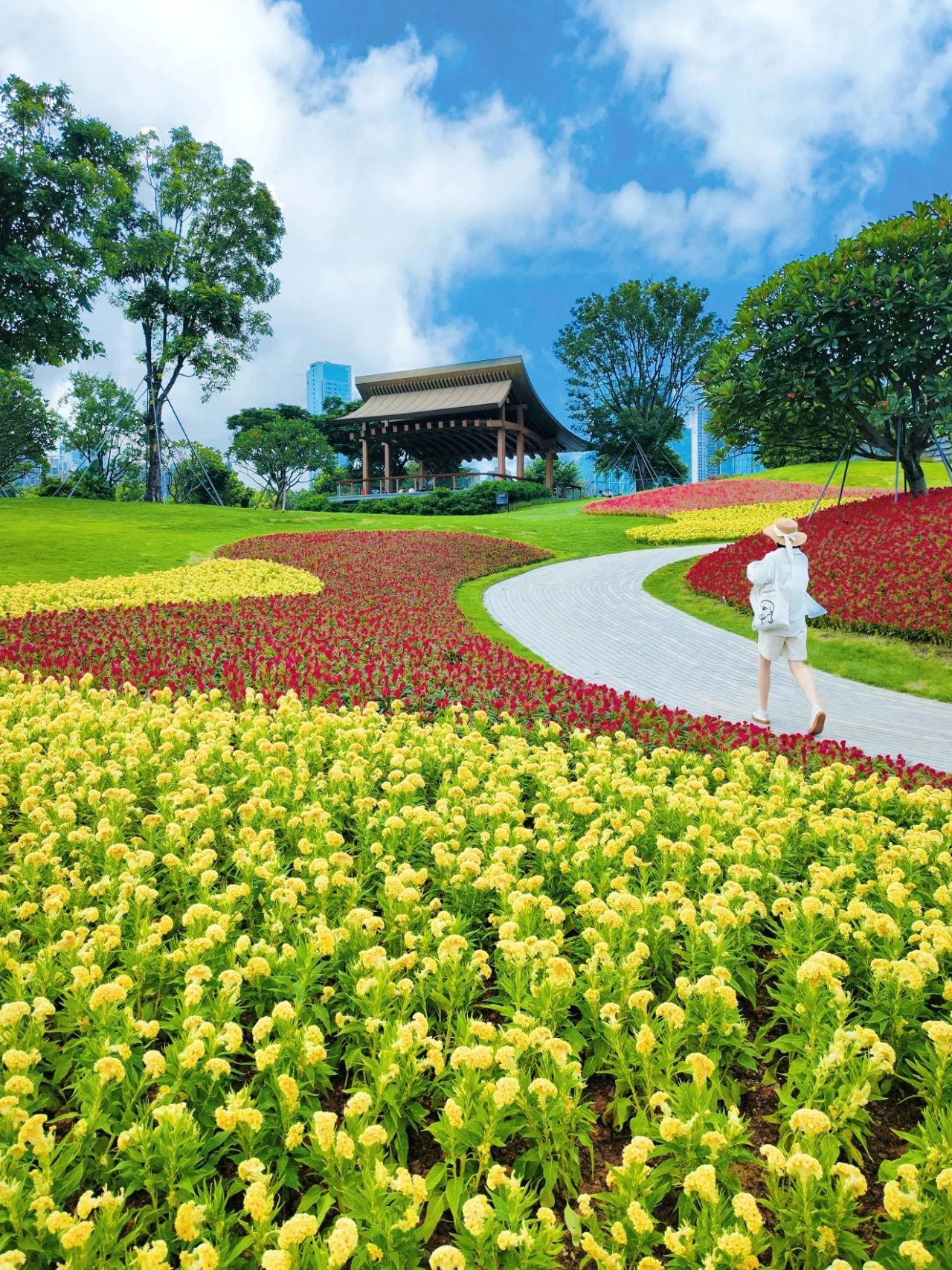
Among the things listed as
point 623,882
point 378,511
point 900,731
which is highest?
point 378,511

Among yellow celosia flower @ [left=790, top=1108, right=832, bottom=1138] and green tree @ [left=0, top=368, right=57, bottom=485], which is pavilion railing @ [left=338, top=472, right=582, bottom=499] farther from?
yellow celosia flower @ [left=790, top=1108, right=832, bottom=1138]

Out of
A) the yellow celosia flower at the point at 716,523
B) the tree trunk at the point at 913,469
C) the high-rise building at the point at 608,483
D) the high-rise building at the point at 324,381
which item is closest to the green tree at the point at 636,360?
the high-rise building at the point at 608,483

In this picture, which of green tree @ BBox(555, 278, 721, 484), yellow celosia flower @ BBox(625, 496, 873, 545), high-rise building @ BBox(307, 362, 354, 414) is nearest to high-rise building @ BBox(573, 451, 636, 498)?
green tree @ BBox(555, 278, 721, 484)

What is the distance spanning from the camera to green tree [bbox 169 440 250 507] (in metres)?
40.8

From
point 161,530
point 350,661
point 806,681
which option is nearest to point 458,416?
point 161,530

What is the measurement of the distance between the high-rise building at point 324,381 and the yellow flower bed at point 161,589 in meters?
131

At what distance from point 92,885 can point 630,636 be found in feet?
29.6

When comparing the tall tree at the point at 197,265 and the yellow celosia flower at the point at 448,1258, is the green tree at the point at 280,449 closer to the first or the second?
the tall tree at the point at 197,265

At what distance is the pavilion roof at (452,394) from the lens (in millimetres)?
37938

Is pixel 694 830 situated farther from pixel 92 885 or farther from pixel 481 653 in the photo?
pixel 481 653

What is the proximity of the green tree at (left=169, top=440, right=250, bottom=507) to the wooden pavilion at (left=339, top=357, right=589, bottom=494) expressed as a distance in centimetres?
816

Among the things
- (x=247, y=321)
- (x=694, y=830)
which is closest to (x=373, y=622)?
(x=694, y=830)

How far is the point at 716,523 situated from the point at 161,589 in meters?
17.7

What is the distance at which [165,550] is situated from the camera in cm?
1823
